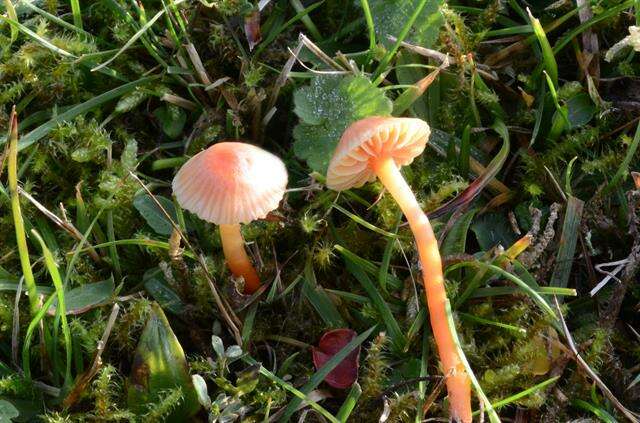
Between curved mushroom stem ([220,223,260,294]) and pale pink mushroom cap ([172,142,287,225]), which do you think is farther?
curved mushroom stem ([220,223,260,294])

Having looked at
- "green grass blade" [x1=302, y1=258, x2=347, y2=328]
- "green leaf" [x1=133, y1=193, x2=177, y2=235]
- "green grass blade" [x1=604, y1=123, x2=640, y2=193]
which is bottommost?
"green grass blade" [x1=302, y1=258, x2=347, y2=328]

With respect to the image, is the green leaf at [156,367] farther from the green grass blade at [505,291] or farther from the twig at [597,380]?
the twig at [597,380]

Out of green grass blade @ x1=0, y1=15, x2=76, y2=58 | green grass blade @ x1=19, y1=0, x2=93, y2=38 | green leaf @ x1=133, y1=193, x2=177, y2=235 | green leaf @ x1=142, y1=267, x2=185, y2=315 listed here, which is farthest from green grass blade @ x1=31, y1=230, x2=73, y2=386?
green grass blade @ x1=19, y1=0, x2=93, y2=38

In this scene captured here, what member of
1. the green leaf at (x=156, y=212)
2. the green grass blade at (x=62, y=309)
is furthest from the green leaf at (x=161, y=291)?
the green grass blade at (x=62, y=309)

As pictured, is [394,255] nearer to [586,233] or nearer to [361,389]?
[361,389]

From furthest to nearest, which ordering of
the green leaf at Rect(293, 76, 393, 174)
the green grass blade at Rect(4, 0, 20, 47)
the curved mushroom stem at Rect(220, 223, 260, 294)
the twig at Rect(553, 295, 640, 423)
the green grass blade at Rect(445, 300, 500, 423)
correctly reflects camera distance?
the green grass blade at Rect(4, 0, 20, 47), the green leaf at Rect(293, 76, 393, 174), the curved mushroom stem at Rect(220, 223, 260, 294), the twig at Rect(553, 295, 640, 423), the green grass blade at Rect(445, 300, 500, 423)

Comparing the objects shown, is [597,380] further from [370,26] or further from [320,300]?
[370,26]

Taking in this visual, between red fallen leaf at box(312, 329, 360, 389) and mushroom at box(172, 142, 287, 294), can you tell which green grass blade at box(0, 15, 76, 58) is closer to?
mushroom at box(172, 142, 287, 294)
